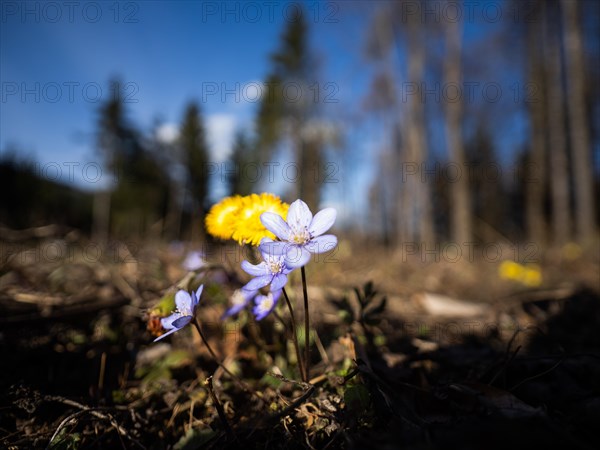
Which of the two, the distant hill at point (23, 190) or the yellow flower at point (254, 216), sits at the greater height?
the distant hill at point (23, 190)

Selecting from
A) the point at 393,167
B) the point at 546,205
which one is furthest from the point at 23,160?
the point at 546,205

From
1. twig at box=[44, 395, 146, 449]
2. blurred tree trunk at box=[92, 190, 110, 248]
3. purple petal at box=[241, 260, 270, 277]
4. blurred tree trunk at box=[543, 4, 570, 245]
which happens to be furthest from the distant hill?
blurred tree trunk at box=[543, 4, 570, 245]

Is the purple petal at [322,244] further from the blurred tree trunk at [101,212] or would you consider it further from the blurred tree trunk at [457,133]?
the blurred tree trunk at [101,212]

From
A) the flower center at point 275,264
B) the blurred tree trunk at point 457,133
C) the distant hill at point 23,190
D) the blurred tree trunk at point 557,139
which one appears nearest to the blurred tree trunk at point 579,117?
the blurred tree trunk at point 557,139

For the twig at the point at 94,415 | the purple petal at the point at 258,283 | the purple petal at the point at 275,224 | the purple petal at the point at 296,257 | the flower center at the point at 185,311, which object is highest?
the purple petal at the point at 275,224

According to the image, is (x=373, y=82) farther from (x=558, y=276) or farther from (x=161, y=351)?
(x=161, y=351)

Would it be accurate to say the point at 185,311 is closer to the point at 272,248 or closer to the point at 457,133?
the point at 272,248

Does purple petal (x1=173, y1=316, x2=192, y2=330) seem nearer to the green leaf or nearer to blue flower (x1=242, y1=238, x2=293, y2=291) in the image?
blue flower (x1=242, y1=238, x2=293, y2=291)
